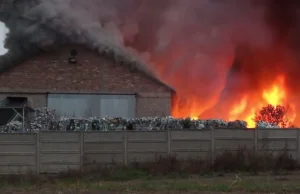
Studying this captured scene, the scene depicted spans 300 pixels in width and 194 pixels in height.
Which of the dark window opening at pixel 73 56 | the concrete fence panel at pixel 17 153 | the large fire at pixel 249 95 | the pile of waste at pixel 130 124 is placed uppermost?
the dark window opening at pixel 73 56

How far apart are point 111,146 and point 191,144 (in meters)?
3.41

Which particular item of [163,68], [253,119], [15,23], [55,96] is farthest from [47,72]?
[253,119]

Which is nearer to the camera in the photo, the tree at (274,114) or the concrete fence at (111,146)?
the concrete fence at (111,146)

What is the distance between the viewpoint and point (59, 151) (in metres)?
21.8

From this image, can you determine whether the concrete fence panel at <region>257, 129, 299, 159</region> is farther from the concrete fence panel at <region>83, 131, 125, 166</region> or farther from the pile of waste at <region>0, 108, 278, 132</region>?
the concrete fence panel at <region>83, 131, 125, 166</region>

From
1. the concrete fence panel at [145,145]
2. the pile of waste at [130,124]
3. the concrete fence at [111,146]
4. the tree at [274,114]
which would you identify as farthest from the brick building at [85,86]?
the concrete fence at [111,146]

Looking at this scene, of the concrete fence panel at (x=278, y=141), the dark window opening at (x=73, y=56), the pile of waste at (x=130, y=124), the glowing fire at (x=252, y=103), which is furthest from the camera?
the glowing fire at (x=252, y=103)

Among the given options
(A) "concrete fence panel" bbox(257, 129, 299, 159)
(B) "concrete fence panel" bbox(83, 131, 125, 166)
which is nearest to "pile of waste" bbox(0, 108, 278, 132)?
(A) "concrete fence panel" bbox(257, 129, 299, 159)

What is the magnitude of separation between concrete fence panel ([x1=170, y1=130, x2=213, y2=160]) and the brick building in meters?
11.0

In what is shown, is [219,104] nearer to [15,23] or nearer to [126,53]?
[126,53]

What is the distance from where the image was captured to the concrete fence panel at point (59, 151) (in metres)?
21.7

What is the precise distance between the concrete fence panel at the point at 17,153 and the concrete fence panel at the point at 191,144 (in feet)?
19.1

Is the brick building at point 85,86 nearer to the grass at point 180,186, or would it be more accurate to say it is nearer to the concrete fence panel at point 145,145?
the concrete fence panel at point 145,145

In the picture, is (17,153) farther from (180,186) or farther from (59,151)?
(180,186)
